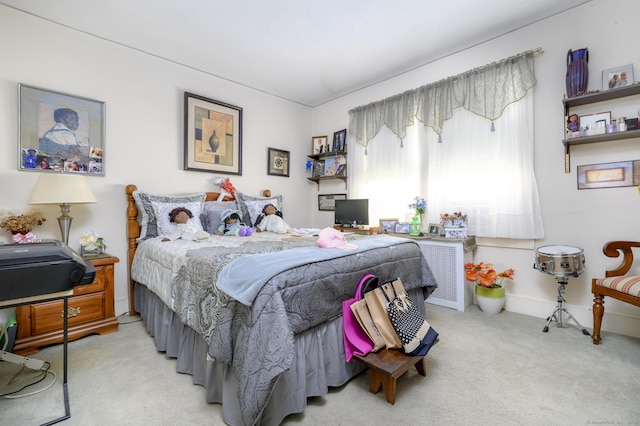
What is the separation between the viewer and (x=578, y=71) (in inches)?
92.1

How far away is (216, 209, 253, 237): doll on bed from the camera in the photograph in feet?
9.23

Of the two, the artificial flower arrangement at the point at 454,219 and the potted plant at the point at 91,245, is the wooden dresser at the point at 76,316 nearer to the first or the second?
the potted plant at the point at 91,245

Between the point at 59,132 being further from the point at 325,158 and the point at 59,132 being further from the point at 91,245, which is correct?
the point at 325,158

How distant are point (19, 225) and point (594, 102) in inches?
190

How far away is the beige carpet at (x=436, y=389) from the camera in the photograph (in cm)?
137

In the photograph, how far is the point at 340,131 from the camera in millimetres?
4270

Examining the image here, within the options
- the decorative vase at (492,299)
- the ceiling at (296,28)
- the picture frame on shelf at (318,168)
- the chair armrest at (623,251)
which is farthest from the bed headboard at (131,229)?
the chair armrest at (623,251)

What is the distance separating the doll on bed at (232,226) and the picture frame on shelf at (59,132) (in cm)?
120

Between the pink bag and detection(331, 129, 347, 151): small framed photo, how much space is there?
2944 mm

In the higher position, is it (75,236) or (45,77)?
(45,77)

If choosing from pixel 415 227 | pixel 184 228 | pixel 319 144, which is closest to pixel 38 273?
pixel 184 228

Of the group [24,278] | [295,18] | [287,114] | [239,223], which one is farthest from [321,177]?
[24,278]

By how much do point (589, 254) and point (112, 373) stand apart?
3780mm

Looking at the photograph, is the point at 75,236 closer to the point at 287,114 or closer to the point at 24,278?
the point at 24,278
